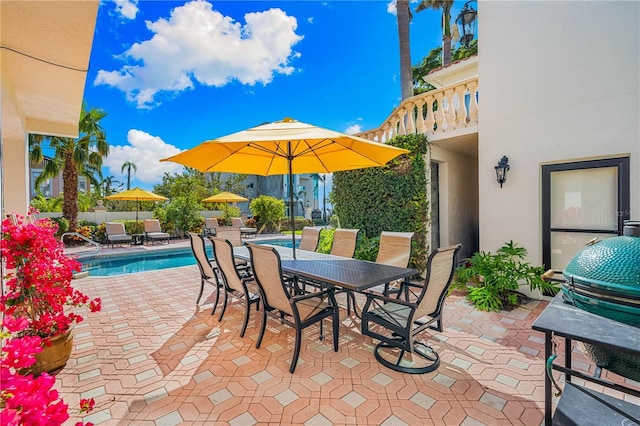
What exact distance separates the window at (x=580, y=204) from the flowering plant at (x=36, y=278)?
7.37 meters

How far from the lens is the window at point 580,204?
16.0 ft

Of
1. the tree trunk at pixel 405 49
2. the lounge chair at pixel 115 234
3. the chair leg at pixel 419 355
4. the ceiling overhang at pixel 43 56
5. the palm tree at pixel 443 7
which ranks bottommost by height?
the chair leg at pixel 419 355

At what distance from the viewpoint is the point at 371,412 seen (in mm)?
2701

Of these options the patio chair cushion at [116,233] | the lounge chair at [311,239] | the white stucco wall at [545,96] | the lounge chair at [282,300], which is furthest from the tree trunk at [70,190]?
the white stucco wall at [545,96]

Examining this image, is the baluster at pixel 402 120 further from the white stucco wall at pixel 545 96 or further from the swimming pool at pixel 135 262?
the swimming pool at pixel 135 262

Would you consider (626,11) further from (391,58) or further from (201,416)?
(391,58)

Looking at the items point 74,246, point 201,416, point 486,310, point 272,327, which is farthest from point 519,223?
→ point 74,246

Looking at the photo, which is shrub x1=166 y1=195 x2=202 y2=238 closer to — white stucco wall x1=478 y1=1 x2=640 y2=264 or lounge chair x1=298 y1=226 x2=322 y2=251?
lounge chair x1=298 y1=226 x2=322 y2=251

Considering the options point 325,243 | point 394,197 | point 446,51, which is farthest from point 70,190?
point 446,51

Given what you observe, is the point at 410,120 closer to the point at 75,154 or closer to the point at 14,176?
the point at 14,176

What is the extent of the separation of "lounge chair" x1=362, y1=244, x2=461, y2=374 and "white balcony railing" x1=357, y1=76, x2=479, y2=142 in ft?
15.1

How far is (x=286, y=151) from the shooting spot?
18.4 feet

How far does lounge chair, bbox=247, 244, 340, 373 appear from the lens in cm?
342

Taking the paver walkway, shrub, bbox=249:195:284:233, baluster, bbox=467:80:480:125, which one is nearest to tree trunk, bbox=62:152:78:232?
shrub, bbox=249:195:284:233
